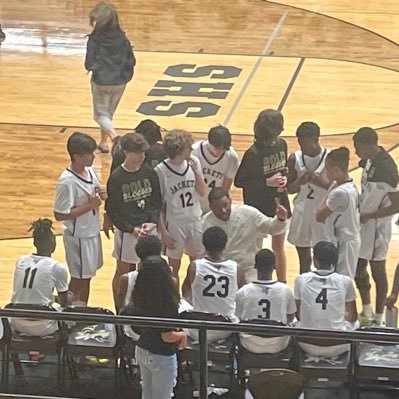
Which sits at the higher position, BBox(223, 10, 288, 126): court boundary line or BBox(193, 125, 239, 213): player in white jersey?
BBox(193, 125, 239, 213): player in white jersey

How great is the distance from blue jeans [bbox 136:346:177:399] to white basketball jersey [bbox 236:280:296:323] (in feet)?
2.42

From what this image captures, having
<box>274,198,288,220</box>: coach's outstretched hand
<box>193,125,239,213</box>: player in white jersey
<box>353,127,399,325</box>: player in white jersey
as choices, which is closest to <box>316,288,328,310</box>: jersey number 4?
<box>274,198,288,220</box>: coach's outstretched hand

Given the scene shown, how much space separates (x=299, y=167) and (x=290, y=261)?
139 cm

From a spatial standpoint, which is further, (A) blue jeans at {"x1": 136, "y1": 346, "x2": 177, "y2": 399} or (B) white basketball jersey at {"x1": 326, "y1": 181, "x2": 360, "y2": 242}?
(B) white basketball jersey at {"x1": 326, "y1": 181, "x2": 360, "y2": 242}

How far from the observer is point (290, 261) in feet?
31.3

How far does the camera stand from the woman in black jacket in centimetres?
1108

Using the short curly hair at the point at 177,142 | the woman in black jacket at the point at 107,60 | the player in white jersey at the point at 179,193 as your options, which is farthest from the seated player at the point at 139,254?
the woman in black jacket at the point at 107,60

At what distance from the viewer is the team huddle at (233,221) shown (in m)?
7.25

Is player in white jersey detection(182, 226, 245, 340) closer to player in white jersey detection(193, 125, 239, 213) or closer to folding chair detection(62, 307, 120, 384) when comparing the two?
folding chair detection(62, 307, 120, 384)

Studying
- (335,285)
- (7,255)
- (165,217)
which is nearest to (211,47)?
(7,255)

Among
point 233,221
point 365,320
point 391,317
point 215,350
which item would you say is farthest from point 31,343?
point 391,317

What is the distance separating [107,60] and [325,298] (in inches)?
191

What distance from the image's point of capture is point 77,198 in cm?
809

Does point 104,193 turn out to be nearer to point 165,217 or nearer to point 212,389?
point 165,217
